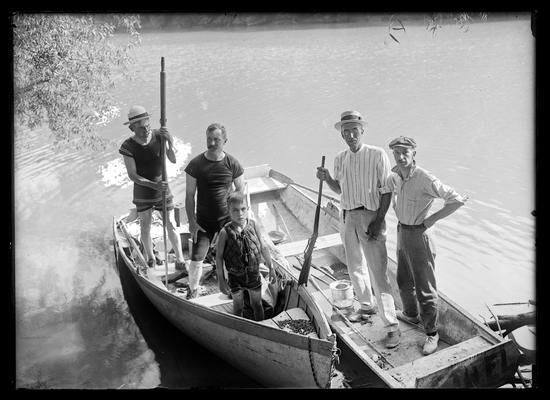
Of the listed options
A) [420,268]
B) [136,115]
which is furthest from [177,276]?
[420,268]

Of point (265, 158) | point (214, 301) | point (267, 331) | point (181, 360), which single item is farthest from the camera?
point (265, 158)

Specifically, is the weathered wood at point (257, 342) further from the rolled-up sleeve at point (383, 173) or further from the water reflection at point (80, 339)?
the rolled-up sleeve at point (383, 173)

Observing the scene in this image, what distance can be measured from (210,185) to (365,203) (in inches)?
60.0

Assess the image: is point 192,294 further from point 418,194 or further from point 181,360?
point 418,194

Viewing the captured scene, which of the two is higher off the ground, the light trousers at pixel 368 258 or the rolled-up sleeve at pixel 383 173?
the rolled-up sleeve at pixel 383 173

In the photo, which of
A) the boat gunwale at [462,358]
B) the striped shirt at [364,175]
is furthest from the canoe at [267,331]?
the striped shirt at [364,175]

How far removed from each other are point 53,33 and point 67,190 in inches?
228

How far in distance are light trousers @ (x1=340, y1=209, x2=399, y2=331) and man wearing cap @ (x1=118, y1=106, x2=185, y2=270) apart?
2.18m

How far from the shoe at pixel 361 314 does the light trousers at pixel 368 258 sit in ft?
0.78

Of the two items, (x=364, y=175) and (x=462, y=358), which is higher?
(x=364, y=175)

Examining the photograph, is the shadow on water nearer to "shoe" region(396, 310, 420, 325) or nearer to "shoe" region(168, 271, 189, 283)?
"shoe" region(168, 271, 189, 283)

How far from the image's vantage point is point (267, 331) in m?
4.75

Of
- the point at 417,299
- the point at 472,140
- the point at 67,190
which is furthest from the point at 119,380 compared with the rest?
the point at 472,140

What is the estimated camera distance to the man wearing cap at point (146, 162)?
577cm
